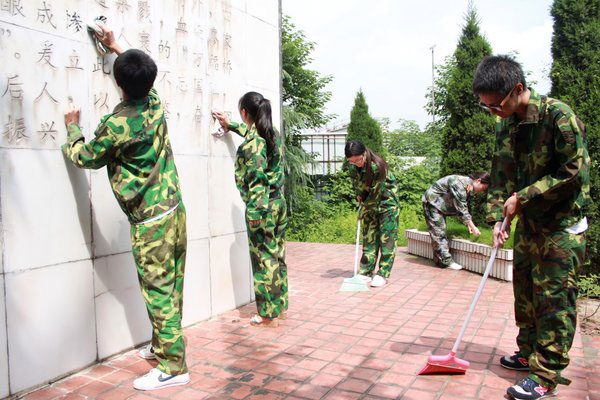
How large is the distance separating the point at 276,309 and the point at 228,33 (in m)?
2.46

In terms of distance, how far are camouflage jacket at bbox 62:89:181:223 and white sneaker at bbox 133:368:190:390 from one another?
35.6 inches

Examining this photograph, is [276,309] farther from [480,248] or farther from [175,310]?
[480,248]

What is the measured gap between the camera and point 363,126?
43.8 ft

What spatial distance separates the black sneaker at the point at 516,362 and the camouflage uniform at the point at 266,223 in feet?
5.73

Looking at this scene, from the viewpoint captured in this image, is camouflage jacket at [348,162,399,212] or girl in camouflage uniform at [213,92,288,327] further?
camouflage jacket at [348,162,399,212]

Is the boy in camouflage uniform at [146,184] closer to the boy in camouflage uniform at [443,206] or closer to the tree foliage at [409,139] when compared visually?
the boy in camouflage uniform at [443,206]

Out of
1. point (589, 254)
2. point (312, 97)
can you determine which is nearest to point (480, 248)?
point (589, 254)

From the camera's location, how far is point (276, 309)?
12.9 ft

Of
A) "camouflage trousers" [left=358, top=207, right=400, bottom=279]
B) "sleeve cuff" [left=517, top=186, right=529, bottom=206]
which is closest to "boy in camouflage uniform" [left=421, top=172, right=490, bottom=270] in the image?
"camouflage trousers" [left=358, top=207, right=400, bottom=279]

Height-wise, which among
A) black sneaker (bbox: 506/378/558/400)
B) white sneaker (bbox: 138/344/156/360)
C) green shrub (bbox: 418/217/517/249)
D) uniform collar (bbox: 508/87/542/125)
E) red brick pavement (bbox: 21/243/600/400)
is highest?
uniform collar (bbox: 508/87/542/125)

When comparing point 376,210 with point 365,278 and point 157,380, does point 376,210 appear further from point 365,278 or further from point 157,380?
point 157,380

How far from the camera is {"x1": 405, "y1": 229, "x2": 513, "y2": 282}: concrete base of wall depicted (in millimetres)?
5621

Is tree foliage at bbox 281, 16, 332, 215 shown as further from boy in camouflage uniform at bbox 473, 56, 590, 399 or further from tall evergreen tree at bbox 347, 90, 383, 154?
boy in camouflage uniform at bbox 473, 56, 590, 399

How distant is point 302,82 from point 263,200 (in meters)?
11.2
